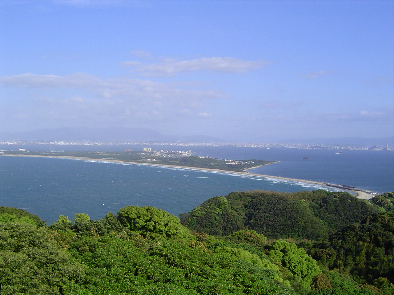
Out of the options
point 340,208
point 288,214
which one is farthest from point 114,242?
point 340,208

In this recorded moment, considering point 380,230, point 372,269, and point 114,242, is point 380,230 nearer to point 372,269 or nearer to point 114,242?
point 372,269

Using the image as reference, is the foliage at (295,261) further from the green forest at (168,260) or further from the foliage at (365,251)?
the foliage at (365,251)

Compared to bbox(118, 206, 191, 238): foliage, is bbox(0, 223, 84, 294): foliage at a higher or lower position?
higher

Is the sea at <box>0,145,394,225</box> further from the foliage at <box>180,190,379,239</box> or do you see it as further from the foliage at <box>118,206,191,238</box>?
the foliage at <box>118,206,191,238</box>

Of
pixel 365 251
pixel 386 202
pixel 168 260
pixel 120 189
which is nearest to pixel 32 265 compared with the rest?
pixel 168 260

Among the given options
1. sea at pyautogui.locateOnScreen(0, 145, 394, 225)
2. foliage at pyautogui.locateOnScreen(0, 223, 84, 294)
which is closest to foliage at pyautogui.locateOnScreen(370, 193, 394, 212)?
sea at pyautogui.locateOnScreen(0, 145, 394, 225)

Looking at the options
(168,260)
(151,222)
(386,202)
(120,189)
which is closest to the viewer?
(168,260)

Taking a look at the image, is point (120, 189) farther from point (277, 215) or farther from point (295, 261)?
point (295, 261)

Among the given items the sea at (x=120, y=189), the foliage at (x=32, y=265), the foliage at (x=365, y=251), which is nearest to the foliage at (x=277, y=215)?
the sea at (x=120, y=189)
